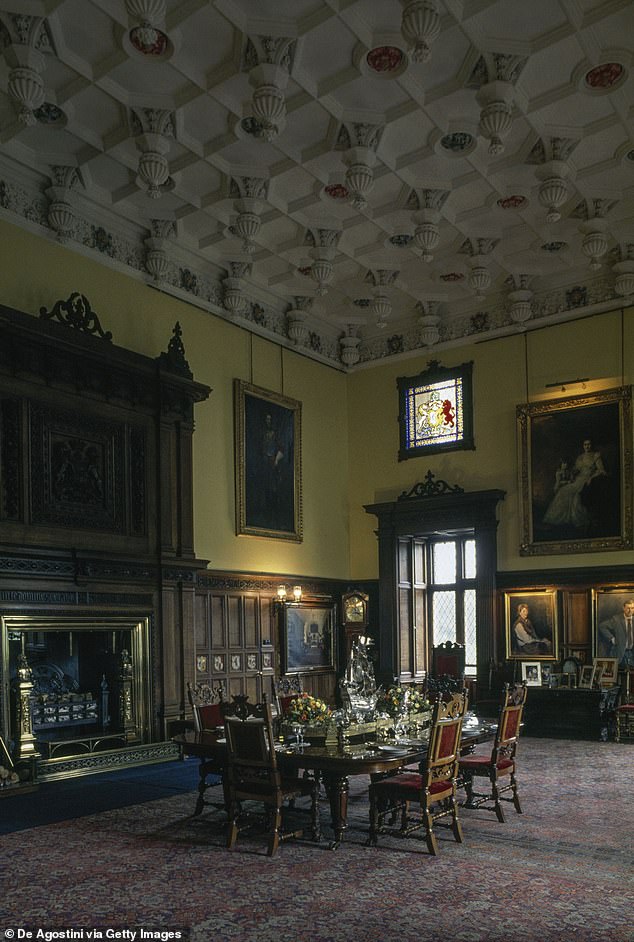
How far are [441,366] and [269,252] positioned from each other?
14.2 ft

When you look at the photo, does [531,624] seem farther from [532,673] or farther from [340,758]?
[340,758]

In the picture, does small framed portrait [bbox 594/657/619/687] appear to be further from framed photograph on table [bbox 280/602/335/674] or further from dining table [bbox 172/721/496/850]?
dining table [bbox 172/721/496/850]

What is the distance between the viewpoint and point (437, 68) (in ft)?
31.3

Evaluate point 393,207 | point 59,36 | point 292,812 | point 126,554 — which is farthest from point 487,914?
point 393,207

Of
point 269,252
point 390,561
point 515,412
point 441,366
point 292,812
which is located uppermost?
point 269,252

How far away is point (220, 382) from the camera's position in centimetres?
1453

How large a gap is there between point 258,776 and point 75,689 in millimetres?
5084

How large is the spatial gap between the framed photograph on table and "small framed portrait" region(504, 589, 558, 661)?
3344 mm

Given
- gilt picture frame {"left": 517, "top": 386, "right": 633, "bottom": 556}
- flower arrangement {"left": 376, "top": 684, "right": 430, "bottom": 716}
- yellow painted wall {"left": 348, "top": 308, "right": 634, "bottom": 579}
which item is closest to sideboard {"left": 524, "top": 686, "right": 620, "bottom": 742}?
yellow painted wall {"left": 348, "top": 308, "right": 634, "bottom": 579}

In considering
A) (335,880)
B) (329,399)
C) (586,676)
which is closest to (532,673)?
(586,676)

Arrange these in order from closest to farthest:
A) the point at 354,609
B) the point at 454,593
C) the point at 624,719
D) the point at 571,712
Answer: the point at 624,719, the point at 571,712, the point at 354,609, the point at 454,593

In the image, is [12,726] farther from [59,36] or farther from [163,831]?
[59,36]

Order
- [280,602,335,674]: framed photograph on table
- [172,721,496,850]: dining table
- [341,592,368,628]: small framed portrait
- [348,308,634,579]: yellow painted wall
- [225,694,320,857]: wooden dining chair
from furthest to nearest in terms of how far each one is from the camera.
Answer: [341,592,368,628]: small framed portrait < [280,602,335,674]: framed photograph on table < [348,308,634,579]: yellow painted wall < [225,694,320,857]: wooden dining chair < [172,721,496,850]: dining table

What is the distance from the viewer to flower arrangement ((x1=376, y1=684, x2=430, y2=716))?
27.5 feet
